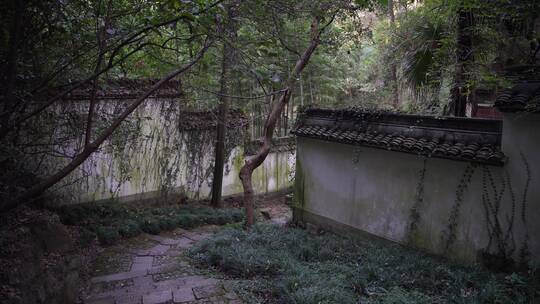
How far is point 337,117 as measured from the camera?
777 centimetres

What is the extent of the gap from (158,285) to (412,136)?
4.35 meters

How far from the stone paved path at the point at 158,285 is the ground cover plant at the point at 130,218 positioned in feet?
2.82

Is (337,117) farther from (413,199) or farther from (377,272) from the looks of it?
(377,272)

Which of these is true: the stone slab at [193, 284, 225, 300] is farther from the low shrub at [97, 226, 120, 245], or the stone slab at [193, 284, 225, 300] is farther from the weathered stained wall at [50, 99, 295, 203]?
the weathered stained wall at [50, 99, 295, 203]

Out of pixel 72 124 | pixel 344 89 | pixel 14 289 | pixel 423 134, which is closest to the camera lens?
pixel 14 289

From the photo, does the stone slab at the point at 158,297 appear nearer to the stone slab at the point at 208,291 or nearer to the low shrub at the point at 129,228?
the stone slab at the point at 208,291

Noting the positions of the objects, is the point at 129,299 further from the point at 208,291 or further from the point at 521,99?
the point at 521,99

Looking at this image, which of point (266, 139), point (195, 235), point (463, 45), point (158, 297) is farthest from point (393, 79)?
point (158, 297)

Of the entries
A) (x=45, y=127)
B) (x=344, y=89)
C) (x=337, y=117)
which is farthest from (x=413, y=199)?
(x=344, y=89)

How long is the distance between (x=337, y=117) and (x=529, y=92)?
3.48 m

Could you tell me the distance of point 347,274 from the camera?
16.5 feet

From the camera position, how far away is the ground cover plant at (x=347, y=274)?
4312 millimetres

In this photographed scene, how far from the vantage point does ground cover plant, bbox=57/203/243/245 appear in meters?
7.38

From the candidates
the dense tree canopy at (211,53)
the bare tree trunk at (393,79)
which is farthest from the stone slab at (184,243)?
the bare tree trunk at (393,79)
